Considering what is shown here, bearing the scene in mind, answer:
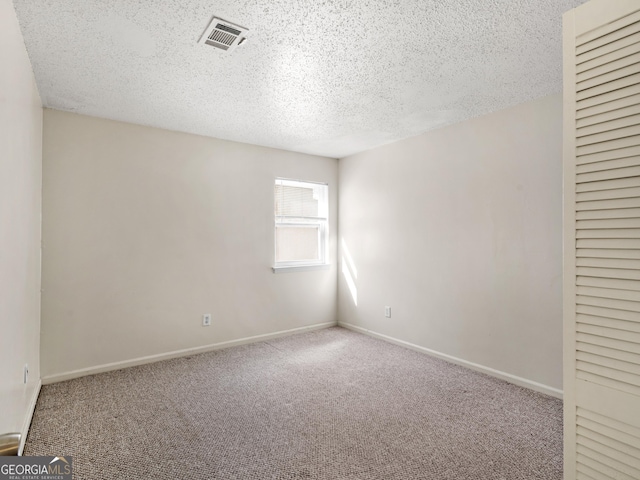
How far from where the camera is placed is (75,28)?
1.95m

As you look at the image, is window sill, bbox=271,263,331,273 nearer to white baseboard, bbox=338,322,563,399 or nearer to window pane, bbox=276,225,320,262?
window pane, bbox=276,225,320,262

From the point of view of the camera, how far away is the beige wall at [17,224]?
160 cm

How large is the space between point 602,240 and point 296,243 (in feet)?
12.9

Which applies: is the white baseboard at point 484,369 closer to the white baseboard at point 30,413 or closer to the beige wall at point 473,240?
the beige wall at point 473,240

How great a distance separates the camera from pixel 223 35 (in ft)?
6.54

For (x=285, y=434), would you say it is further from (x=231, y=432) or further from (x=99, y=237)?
(x=99, y=237)

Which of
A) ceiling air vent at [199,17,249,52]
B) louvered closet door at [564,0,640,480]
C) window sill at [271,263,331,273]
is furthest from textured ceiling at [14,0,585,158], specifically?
window sill at [271,263,331,273]

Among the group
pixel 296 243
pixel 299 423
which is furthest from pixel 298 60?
pixel 296 243

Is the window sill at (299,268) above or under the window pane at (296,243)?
under

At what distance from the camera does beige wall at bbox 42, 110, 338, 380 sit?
3.09m

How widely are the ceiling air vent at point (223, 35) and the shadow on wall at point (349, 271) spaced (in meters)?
3.20

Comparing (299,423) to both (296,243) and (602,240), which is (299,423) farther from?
(296,243)

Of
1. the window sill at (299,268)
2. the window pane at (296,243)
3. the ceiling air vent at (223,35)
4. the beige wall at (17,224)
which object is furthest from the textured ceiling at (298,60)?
the window sill at (299,268)

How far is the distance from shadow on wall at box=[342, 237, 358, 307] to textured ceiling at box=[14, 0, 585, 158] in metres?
1.92
